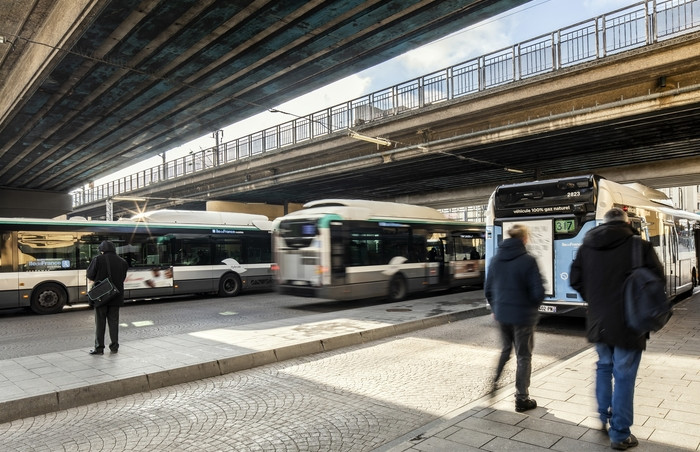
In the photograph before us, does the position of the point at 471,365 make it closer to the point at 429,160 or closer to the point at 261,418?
the point at 261,418

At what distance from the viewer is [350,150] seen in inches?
940

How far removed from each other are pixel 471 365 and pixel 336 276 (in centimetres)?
713

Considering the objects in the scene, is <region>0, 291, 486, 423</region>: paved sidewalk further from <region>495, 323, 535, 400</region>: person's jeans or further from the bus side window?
the bus side window

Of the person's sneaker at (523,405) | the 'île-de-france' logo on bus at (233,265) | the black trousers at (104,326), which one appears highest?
the 'île-de-france' logo on bus at (233,265)

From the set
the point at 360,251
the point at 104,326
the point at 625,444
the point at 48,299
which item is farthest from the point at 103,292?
the point at 48,299

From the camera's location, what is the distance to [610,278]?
4.10 m

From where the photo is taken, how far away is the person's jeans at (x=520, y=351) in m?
4.91

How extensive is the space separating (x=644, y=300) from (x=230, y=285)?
56.0 ft

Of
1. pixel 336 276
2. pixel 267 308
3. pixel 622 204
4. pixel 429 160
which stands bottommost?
pixel 267 308

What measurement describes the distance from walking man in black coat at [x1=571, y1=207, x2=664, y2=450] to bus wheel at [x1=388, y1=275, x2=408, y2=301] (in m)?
11.8

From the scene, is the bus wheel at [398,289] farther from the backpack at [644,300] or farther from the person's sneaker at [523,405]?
the backpack at [644,300]

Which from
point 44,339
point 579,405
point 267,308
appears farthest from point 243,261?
point 579,405

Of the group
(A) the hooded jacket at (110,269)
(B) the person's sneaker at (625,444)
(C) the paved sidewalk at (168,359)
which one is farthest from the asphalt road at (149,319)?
(B) the person's sneaker at (625,444)

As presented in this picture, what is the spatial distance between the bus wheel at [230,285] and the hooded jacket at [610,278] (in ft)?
53.2
